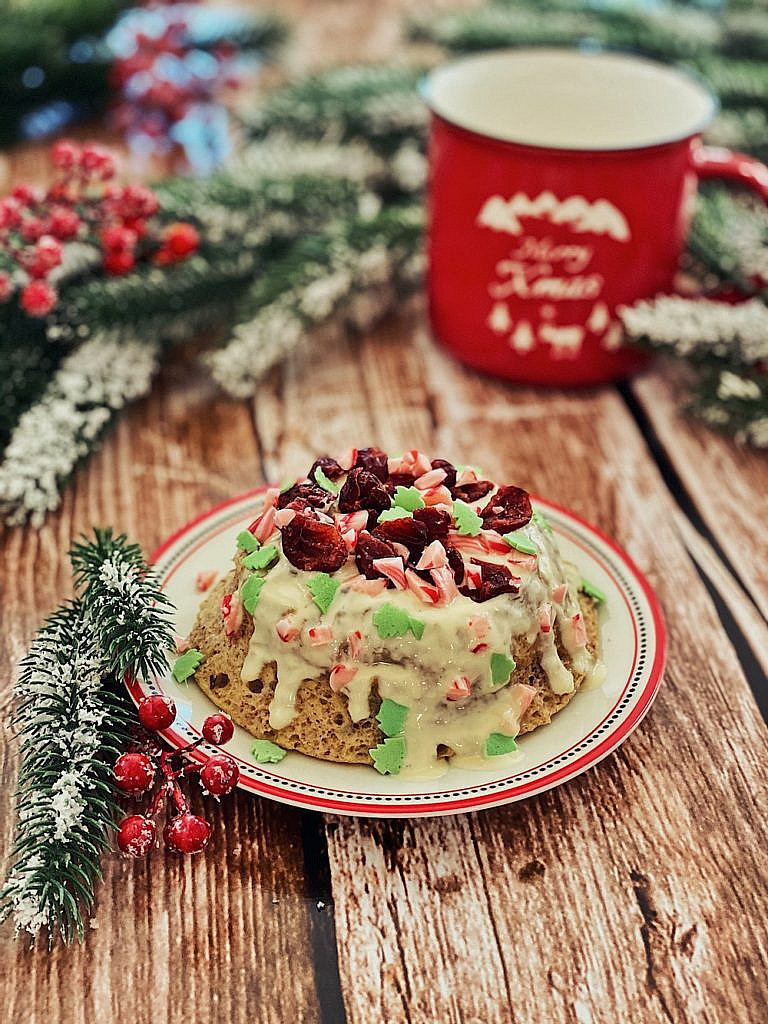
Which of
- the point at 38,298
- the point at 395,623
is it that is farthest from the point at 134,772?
the point at 38,298

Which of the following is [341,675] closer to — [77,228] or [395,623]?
[395,623]

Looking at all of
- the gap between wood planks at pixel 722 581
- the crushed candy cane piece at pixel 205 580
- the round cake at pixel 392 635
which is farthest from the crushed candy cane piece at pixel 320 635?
the gap between wood planks at pixel 722 581

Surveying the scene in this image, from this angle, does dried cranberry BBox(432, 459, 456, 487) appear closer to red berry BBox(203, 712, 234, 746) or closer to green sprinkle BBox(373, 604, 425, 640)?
green sprinkle BBox(373, 604, 425, 640)

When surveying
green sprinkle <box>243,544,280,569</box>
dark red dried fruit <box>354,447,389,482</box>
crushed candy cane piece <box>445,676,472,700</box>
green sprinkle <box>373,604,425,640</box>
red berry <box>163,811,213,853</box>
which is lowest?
red berry <box>163,811,213,853</box>

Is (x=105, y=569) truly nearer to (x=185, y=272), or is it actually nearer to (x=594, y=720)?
(x=594, y=720)

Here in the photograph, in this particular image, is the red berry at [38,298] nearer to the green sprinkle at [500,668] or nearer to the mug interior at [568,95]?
the mug interior at [568,95]

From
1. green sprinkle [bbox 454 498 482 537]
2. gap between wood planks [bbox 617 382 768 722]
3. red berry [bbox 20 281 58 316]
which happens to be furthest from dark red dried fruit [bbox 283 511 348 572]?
red berry [bbox 20 281 58 316]

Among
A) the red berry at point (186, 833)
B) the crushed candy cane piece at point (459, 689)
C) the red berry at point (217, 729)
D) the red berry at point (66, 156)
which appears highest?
the red berry at point (66, 156)
